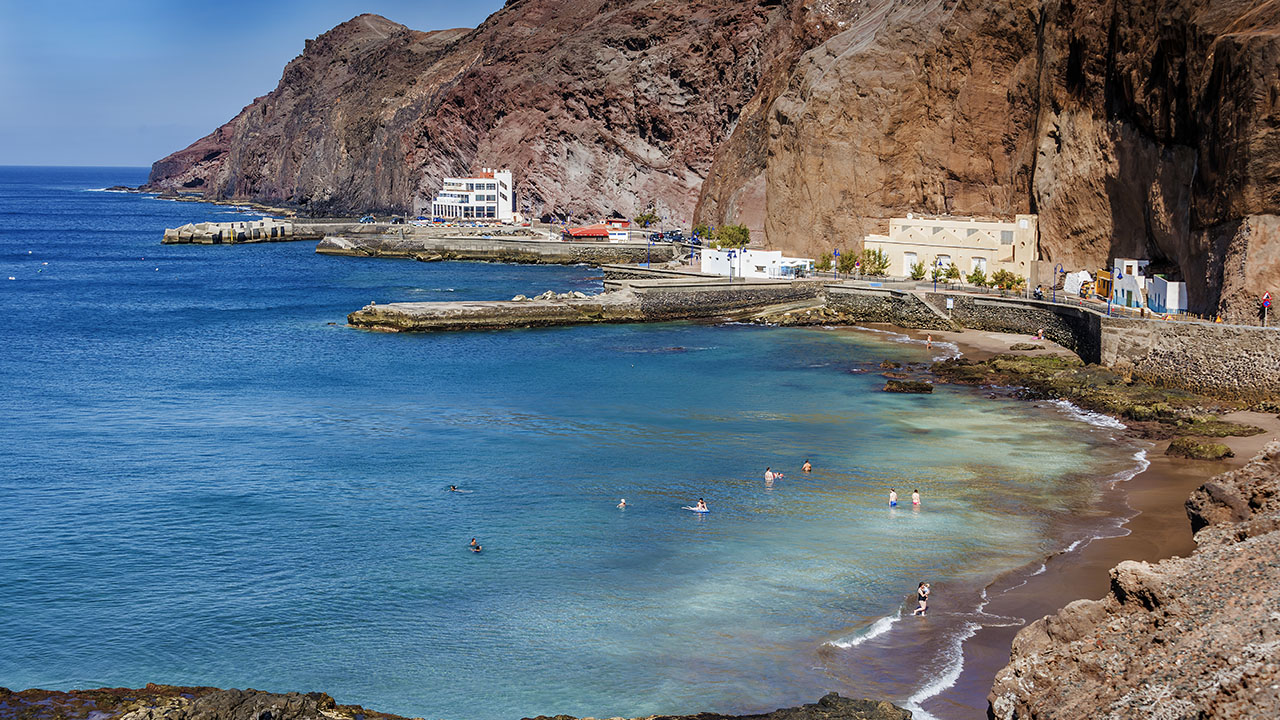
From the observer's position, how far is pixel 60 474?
3750 cm

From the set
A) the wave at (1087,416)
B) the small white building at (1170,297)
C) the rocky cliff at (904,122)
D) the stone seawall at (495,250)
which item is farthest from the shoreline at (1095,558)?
the stone seawall at (495,250)

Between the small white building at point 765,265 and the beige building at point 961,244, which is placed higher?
the beige building at point 961,244

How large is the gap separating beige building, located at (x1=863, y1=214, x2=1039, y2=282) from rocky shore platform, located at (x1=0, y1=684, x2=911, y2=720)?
5801 centimetres

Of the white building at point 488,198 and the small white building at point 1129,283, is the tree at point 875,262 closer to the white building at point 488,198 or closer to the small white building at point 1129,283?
the small white building at point 1129,283

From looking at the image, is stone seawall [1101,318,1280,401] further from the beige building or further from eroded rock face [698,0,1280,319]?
the beige building

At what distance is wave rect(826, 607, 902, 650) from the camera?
2345 cm

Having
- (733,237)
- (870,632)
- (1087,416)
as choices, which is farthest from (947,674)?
(733,237)

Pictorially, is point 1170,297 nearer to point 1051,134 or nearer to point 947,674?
point 1051,134

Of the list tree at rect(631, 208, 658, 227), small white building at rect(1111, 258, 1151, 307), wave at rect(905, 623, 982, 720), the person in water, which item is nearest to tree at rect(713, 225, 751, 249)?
tree at rect(631, 208, 658, 227)

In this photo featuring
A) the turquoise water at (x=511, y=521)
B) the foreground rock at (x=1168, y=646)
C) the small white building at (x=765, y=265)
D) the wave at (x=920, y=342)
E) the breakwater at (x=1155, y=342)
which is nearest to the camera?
the foreground rock at (x=1168, y=646)

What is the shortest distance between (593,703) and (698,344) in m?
45.7

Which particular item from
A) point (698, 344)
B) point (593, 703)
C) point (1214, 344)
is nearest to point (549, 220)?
point (698, 344)

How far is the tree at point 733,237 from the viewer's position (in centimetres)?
9706

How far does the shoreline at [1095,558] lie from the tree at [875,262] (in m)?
39.1
